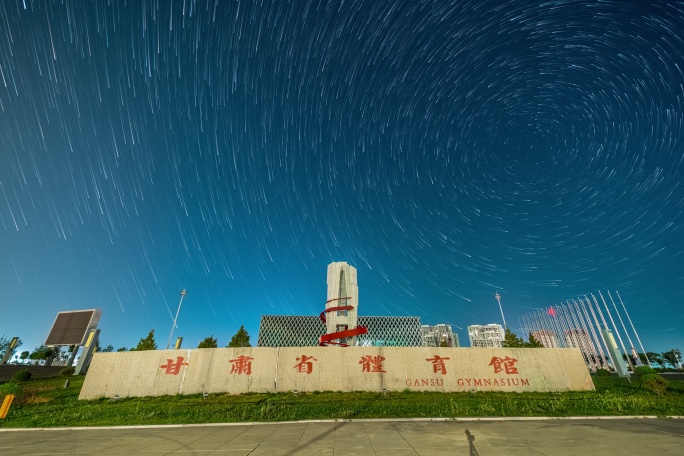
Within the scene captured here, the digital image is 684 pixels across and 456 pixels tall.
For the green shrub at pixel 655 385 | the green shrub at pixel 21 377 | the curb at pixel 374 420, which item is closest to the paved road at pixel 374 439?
the curb at pixel 374 420

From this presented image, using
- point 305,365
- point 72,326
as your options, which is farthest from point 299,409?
point 72,326

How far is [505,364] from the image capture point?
2106cm

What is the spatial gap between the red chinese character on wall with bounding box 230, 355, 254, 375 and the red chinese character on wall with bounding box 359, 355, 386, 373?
8.34 metres

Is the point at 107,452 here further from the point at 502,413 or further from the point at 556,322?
the point at 556,322

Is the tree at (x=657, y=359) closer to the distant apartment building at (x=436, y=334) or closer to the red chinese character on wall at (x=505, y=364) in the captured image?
the distant apartment building at (x=436, y=334)

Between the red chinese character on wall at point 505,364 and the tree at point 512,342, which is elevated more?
the tree at point 512,342

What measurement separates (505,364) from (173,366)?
24.7 m

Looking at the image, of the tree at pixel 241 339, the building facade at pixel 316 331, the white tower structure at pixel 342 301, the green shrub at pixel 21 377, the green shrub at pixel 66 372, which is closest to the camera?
the green shrub at pixel 21 377

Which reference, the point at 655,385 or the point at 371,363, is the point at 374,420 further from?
the point at 655,385

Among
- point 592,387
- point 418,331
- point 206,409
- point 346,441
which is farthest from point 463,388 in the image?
point 418,331

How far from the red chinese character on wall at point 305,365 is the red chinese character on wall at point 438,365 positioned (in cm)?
867

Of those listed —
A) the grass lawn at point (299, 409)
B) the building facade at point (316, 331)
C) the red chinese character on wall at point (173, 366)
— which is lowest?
the grass lawn at point (299, 409)

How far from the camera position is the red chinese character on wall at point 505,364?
68.4ft

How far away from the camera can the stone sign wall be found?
2064 cm
